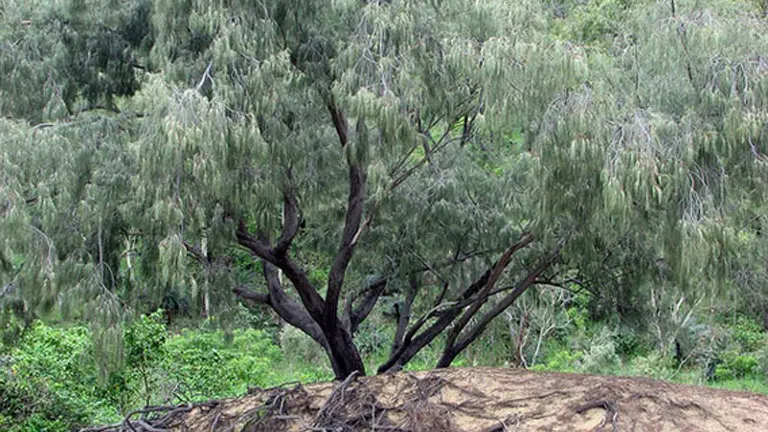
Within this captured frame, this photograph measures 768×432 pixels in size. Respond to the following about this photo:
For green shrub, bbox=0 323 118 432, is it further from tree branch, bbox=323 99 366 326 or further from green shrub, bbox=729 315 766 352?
green shrub, bbox=729 315 766 352

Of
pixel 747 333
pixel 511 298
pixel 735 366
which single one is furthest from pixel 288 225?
pixel 747 333

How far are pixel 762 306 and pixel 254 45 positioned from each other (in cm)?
846

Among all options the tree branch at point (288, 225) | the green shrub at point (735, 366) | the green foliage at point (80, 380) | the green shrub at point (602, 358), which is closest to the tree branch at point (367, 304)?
the green foliage at point (80, 380)

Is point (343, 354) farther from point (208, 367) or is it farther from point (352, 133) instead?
point (352, 133)

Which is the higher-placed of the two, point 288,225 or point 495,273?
point 288,225

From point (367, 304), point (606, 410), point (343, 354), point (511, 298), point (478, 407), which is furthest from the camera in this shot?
point (367, 304)

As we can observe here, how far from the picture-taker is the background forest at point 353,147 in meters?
7.19

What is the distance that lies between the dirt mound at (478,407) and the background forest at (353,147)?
3.24 ft

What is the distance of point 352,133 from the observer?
28.1 ft

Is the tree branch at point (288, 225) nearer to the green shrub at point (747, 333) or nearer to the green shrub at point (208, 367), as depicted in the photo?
the green shrub at point (208, 367)

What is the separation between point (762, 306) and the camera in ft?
41.6

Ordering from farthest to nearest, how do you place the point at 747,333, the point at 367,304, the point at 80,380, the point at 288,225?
the point at 747,333 < the point at 367,304 < the point at 80,380 < the point at 288,225

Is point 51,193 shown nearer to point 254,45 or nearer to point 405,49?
point 254,45

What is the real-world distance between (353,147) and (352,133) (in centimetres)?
→ 40
